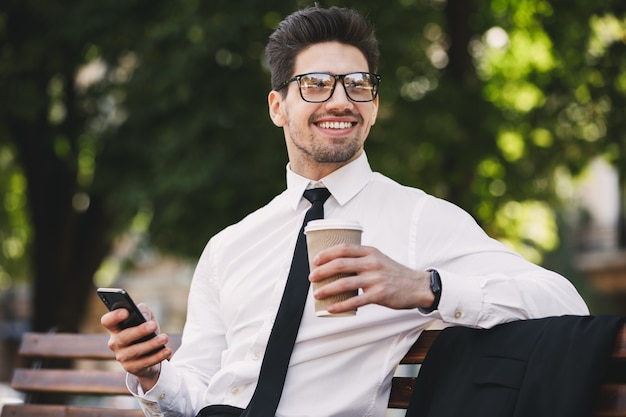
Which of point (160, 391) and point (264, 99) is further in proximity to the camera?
point (264, 99)

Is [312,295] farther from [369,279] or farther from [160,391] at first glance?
[160,391]

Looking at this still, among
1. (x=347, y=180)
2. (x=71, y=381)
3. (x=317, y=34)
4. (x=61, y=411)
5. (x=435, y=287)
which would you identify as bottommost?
(x=61, y=411)

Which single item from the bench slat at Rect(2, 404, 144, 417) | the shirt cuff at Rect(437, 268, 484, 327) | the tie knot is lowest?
the bench slat at Rect(2, 404, 144, 417)

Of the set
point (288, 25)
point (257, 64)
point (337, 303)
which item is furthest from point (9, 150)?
point (337, 303)

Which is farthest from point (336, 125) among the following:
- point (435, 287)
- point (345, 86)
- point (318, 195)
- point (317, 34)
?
point (435, 287)

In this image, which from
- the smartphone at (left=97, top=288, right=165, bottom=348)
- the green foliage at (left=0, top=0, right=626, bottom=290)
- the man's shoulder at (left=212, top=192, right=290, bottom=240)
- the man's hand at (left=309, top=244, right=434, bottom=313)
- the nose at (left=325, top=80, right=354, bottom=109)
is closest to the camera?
the man's hand at (left=309, top=244, right=434, bottom=313)

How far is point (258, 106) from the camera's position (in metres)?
9.52

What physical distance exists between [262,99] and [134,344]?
21.4ft

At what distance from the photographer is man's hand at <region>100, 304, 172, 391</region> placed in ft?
10.3

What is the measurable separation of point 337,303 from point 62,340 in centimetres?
279

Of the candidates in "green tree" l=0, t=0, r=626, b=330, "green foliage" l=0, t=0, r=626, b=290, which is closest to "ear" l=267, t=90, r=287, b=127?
"green foliage" l=0, t=0, r=626, b=290

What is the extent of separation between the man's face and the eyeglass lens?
2 cm

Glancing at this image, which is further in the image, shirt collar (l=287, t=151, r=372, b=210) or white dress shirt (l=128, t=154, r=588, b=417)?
shirt collar (l=287, t=151, r=372, b=210)

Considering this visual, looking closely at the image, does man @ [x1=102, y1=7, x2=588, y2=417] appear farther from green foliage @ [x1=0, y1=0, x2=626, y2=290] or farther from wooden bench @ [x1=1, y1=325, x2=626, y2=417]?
green foliage @ [x1=0, y1=0, x2=626, y2=290]
